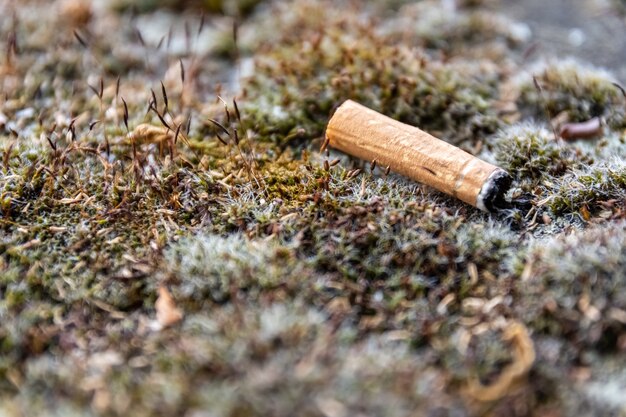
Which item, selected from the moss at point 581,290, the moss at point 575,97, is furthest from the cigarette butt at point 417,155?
the moss at point 575,97

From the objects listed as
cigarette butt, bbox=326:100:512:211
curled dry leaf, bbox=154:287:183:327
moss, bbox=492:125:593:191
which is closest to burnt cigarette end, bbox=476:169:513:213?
cigarette butt, bbox=326:100:512:211

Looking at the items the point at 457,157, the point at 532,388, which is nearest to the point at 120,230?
the point at 457,157

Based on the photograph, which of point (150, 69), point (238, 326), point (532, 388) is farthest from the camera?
point (150, 69)

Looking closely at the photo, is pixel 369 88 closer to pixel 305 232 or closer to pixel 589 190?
pixel 305 232

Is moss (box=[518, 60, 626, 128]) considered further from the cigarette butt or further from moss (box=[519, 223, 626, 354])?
moss (box=[519, 223, 626, 354])

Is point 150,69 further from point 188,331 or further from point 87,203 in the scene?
point 188,331

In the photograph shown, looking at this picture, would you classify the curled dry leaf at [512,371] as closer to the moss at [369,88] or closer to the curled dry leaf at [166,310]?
the curled dry leaf at [166,310]

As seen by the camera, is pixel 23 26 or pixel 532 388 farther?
pixel 23 26

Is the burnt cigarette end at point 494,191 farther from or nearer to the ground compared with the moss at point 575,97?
nearer to the ground
